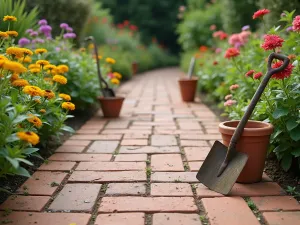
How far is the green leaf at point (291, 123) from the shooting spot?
209 cm

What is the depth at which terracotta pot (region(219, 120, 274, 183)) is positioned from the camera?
6.86 ft

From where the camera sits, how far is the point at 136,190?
207cm

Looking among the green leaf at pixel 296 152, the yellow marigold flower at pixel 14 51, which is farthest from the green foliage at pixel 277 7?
the yellow marigold flower at pixel 14 51

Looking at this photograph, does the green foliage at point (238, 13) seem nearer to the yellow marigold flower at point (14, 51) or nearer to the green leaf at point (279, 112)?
the green leaf at point (279, 112)

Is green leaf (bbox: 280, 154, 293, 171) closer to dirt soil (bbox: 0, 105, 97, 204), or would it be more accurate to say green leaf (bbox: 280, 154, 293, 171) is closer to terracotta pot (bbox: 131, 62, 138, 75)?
dirt soil (bbox: 0, 105, 97, 204)

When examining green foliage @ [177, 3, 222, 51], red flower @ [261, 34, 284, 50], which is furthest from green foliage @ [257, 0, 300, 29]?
green foliage @ [177, 3, 222, 51]

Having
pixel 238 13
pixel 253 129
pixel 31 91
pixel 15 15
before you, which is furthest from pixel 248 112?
A: pixel 238 13

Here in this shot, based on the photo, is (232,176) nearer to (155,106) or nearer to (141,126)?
(141,126)

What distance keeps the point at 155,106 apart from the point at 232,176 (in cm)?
296

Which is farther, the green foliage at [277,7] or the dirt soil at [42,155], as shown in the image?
the green foliage at [277,7]

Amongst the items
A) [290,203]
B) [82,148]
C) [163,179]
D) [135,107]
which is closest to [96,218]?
[163,179]

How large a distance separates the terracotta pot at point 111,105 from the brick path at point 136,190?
26.9 inches

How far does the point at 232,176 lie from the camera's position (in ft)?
6.62

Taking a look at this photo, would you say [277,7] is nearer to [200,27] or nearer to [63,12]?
[63,12]
